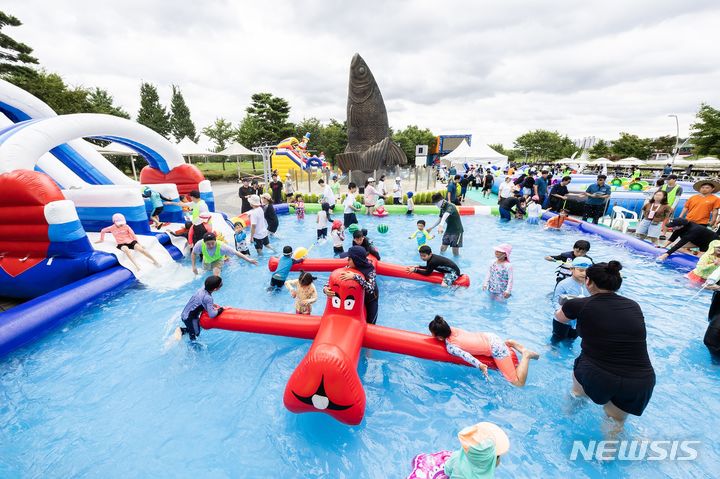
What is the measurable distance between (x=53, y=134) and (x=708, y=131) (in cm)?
3936

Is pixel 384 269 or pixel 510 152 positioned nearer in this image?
pixel 384 269

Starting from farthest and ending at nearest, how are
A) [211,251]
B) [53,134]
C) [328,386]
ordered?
1. [211,251]
2. [53,134]
3. [328,386]

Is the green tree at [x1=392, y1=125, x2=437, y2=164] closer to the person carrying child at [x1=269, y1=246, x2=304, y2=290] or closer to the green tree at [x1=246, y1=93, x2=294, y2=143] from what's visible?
the green tree at [x1=246, y1=93, x2=294, y2=143]

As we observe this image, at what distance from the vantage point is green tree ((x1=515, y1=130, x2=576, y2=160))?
177 ft

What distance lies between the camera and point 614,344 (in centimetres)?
228

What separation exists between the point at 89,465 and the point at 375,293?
120 inches

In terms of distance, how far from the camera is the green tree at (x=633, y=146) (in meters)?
43.1

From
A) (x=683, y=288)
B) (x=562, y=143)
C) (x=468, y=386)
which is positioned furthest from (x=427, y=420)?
(x=562, y=143)

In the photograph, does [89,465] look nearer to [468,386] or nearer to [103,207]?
[468,386]

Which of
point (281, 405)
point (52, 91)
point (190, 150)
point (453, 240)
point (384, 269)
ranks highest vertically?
point (52, 91)

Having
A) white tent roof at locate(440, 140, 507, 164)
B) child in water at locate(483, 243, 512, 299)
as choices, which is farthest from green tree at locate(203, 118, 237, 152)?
child in water at locate(483, 243, 512, 299)

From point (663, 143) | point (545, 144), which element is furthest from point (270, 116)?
point (663, 143)

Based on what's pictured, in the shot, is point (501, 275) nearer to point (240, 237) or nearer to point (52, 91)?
point (240, 237)

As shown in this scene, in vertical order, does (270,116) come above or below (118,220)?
above
